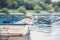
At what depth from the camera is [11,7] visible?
12.7 meters

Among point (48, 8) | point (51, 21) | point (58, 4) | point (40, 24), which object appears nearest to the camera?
point (40, 24)

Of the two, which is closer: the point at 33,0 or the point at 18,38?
the point at 18,38

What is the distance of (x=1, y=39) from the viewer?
776mm

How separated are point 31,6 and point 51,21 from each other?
610cm

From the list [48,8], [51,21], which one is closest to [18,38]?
[51,21]

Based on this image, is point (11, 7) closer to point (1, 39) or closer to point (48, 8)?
point (48, 8)

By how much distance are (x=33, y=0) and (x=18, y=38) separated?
12.7m

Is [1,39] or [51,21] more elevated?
[1,39]

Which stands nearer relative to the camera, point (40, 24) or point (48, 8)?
point (40, 24)

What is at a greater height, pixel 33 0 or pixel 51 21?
pixel 33 0

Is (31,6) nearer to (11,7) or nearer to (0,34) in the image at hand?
(11,7)

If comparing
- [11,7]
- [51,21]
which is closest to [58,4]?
[11,7]

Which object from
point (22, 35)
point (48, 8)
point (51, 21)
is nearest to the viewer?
point (22, 35)

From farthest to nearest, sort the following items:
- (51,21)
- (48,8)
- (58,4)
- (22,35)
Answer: (58,4) → (48,8) → (51,21) → (22,35)
